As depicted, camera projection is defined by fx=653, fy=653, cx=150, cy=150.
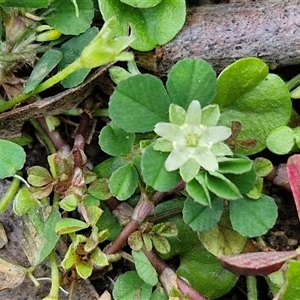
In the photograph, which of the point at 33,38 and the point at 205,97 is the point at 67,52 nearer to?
the point at 33,38

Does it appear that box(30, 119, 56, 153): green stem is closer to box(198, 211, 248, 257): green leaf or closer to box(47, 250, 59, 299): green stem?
box(47, 250, 59, 299): green stem

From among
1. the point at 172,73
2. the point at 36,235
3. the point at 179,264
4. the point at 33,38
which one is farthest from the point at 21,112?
the point at 179,264

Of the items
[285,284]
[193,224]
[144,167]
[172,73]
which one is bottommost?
[285,284]

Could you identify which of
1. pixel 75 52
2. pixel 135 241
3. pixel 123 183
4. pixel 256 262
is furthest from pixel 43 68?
pixel 256 262

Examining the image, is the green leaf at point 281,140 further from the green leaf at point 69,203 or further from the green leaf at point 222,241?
the green leaf at point 69,203

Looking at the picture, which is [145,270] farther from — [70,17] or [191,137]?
[70,17]

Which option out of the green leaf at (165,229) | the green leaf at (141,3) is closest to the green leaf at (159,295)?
the green leaf at (165,229)
